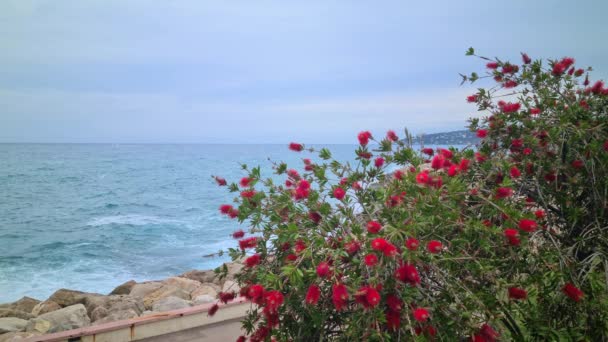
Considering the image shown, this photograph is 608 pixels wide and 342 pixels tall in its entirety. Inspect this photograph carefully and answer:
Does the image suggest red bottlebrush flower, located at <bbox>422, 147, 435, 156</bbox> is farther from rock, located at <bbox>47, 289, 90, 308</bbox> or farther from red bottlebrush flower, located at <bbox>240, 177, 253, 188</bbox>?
rock, located at <bbox>47, 289, 90, 308</bbox>

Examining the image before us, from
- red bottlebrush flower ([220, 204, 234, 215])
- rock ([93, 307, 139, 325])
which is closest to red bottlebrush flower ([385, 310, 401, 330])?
red bottlebrush flower ([220, 204, 234, 215])

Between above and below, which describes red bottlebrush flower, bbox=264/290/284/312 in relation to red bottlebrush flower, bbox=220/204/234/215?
below

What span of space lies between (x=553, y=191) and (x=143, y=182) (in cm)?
3852

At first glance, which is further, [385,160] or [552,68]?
[552,68]

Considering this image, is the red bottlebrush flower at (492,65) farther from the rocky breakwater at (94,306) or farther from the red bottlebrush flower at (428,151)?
the rocky breakwater at (94,306)

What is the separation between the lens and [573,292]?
199 centimetres

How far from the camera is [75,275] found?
13.2 meters

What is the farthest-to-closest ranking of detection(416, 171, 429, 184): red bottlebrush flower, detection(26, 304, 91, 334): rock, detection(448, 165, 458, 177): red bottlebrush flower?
detection(26, 304, 91, 334): rock < detection(448, 165, 458, 177): red bottlebrush flower < detection(416, 171, 429, 184): red bottlebrush flower

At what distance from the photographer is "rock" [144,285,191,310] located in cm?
692

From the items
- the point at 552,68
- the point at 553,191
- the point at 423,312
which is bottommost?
the point at 423,312

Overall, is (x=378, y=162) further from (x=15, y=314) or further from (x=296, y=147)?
(x=15, y=314)

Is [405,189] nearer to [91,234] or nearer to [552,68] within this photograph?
[552,68]

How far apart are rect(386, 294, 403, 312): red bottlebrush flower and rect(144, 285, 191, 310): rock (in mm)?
5881

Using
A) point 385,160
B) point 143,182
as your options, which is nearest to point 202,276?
point 385,160
